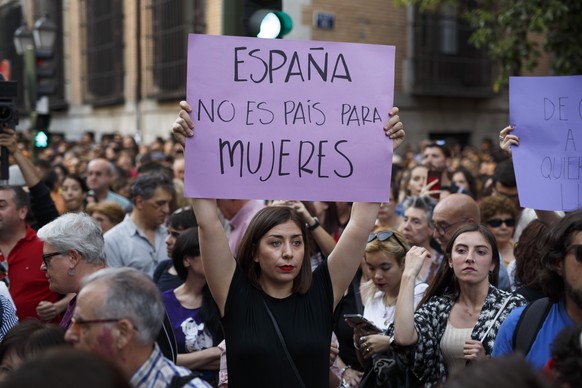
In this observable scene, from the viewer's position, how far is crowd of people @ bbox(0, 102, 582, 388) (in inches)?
102

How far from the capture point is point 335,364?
462 centimetres

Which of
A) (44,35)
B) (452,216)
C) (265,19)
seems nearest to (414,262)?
(452,216)

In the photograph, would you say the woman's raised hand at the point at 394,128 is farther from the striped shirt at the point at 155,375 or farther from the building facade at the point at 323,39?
the building facade at the point at 323,39

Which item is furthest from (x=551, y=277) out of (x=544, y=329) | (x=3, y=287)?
(x=3, y=287)

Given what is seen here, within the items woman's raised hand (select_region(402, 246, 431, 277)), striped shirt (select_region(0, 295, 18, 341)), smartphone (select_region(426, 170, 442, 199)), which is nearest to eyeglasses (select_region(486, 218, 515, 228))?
smartphone (select_region(426, 170, 442, 199))

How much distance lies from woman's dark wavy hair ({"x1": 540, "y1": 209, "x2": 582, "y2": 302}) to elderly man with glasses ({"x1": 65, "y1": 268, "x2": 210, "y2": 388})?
1464 mm

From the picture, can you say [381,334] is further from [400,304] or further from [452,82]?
[452,82]

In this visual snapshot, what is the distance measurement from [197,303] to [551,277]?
6.98 feet

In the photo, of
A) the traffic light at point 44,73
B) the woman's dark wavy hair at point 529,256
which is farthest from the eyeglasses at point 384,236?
the traffic light at point 44,73

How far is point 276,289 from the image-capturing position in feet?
11.8

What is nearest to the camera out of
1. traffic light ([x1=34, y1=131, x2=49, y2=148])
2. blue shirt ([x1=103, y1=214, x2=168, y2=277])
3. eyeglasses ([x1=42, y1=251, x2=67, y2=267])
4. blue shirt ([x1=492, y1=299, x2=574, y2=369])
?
blue shirt ([x1=492, y1=299, x2=574, y2=369])

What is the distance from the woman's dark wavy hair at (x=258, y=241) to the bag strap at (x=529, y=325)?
93cm

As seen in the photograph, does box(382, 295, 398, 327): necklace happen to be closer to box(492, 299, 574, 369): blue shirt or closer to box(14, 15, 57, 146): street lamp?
box(492, 299, 574, 369): blue shirt

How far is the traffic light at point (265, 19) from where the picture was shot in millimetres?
5793
